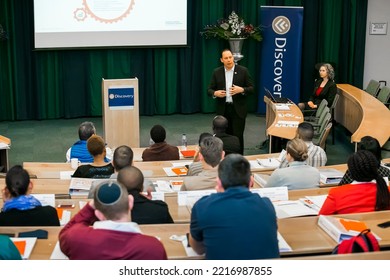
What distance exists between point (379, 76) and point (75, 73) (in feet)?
18.5

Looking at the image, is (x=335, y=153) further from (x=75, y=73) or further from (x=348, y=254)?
(x=348, y=254)

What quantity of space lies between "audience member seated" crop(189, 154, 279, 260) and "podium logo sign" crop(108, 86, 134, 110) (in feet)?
17.6

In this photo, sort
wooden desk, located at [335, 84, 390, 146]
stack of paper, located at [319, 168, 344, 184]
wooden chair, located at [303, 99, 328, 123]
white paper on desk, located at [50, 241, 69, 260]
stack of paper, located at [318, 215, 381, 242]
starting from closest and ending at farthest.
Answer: white paper on desk, located at [50, 241, 69, 260] → stack of paper, located at [318, 215, 381, 242] → stack of paper, located at [319, 168, 344, 184] → wooden desk, located at [335, 84, 390, 146] → wooden chair, located at [303, 99, 328, 123]

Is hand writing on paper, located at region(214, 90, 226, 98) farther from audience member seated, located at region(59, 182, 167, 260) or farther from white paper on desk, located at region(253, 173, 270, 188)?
audience member seated, located at region(59, 182, 167, 260)

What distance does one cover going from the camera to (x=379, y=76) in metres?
12.2

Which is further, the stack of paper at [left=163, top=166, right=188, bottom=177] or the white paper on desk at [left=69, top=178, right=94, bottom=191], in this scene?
the stack of paper at [left=163, top=166, right=188, bottom=177]

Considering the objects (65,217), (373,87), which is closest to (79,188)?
(65,217)

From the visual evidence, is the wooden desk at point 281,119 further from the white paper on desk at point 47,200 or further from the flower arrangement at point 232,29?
the white paper on desk at point 47,200

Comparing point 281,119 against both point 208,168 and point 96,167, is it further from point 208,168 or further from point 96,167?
point 208,168

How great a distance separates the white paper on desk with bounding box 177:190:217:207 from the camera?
4.69 meters

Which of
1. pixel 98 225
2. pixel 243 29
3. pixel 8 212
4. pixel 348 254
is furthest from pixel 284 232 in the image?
pixel 243 29

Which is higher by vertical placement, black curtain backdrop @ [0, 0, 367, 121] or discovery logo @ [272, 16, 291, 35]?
discovery logo @ [272, 16, 291, 35]

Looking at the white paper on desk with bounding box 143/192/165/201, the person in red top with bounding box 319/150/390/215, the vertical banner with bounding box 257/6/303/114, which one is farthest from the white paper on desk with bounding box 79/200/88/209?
the vertical banner with bounding box 257/6/303/114
